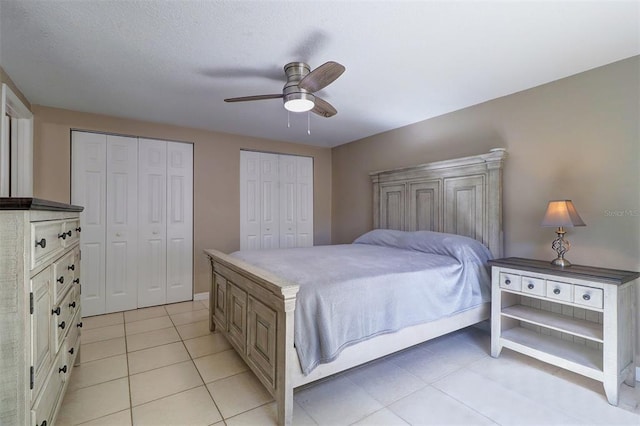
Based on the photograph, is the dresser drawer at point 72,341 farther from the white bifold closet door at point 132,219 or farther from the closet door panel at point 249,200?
the closet door panel at point 249,200

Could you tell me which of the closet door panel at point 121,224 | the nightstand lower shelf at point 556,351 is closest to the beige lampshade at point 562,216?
the nightstand lower shelf at point 556,351

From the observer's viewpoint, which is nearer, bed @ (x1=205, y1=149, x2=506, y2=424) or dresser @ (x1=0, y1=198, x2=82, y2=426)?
dresser @ (x1=0, y1=198, x2=82, y2=426)

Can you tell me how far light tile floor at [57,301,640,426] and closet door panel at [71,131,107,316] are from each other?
101 centimetres

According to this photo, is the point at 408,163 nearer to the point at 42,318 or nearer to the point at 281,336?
the point at 281,336

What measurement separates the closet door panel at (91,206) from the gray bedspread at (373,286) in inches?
76.9

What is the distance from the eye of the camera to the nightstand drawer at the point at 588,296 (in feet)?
6.40

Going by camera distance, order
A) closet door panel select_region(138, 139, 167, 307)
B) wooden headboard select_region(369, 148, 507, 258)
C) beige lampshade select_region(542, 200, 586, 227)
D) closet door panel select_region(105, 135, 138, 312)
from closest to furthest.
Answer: beige lampshade select_region(542, 200, 586, 227), wooden headboard select_region(369, 148, 507, 258), closet door panel select_region(105, 135, 138, 312), closet door panel select_region(138, 139, 167, 307)

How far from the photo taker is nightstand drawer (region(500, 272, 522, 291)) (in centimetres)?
235

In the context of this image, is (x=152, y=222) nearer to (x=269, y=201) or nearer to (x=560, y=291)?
(x=269, y=201)

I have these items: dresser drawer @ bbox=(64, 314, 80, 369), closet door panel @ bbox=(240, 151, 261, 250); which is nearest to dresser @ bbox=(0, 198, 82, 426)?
dresser drawer @ bbox=(64, 314, 80, 369)

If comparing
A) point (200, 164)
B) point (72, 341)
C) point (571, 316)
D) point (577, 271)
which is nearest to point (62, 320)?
point (72, 341)

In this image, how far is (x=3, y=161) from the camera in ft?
8.39

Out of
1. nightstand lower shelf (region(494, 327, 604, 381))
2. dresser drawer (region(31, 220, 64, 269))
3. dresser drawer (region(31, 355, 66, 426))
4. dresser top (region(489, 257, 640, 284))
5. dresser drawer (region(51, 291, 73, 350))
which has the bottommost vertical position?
nightstand lower shelf (region(494, 327, 604, 381))

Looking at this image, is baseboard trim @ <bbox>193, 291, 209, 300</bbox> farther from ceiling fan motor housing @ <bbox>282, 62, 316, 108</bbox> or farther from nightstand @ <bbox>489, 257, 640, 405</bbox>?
nightstand @ <bbox>489, 257, 640, 405</bbox>
